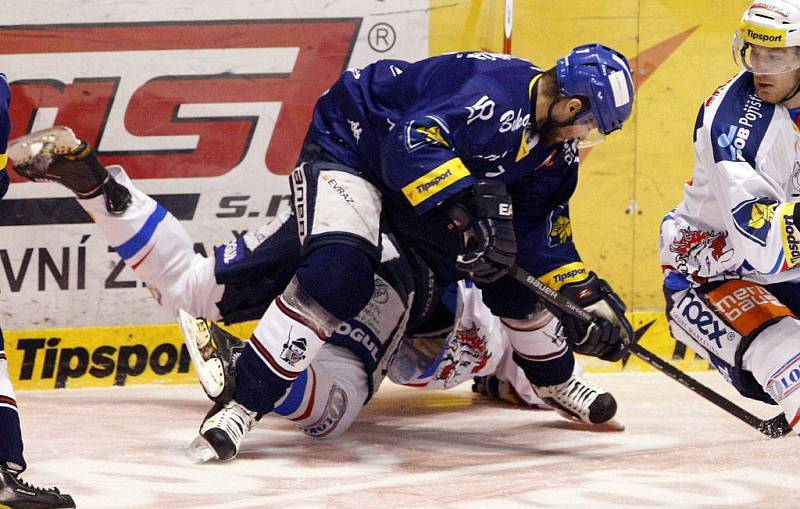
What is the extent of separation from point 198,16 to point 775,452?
7.79 ft

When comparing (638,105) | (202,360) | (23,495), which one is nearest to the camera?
(23,495)

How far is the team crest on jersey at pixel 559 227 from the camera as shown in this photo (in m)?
3.78

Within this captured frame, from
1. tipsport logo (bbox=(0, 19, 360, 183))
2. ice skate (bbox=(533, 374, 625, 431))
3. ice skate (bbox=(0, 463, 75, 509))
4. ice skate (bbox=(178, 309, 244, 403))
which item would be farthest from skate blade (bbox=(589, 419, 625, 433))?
ice skate (bbox=(0, 463, 75, 509))

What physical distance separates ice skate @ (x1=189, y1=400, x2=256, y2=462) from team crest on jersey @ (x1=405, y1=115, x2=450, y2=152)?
812 mm

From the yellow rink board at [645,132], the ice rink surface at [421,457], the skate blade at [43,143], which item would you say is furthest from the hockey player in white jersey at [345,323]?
the yellow rink board at [645,132]

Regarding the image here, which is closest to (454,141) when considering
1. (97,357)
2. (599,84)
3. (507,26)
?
(599,84)

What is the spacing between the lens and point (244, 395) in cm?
342

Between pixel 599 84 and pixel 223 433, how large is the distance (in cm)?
131

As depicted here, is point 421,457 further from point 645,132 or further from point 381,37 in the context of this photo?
point 645,132

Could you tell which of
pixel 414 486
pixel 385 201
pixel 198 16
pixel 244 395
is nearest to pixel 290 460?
pixel 244 395

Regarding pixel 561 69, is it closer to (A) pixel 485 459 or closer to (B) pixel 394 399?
(A) pixel 485 459

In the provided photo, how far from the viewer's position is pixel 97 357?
4.50 metres

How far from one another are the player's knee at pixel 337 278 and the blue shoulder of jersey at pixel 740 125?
0.93 metres

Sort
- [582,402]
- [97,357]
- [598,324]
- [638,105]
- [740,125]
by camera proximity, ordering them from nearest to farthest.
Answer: [740,125], [598,324], [582,402], [97,357], [638,105]
